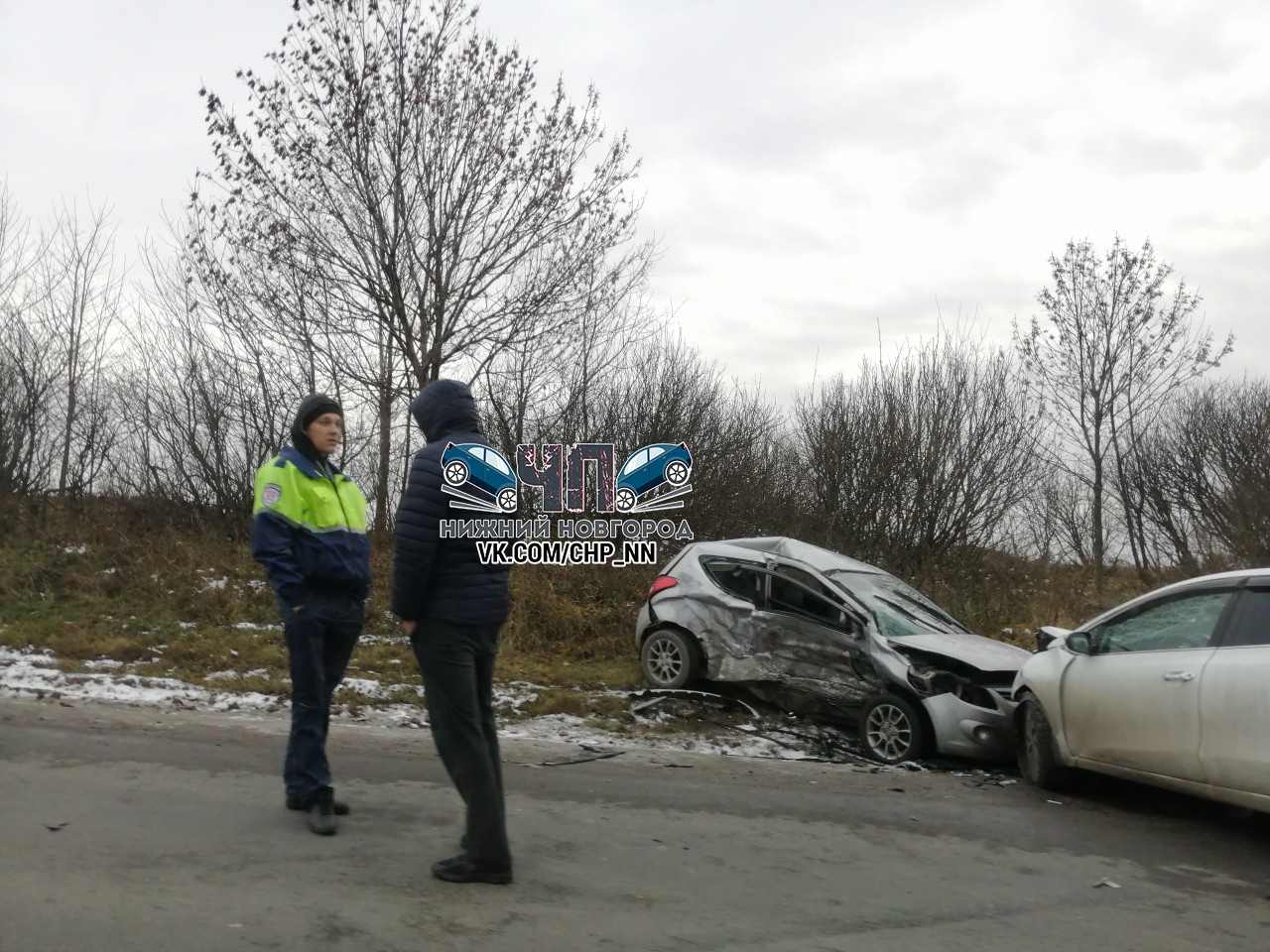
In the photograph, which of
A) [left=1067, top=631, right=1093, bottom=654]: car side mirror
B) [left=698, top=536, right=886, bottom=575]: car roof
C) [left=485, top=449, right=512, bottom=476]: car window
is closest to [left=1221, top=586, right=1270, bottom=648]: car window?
[left=1067, top=631, right=1093, bottom=654]: car side mirror

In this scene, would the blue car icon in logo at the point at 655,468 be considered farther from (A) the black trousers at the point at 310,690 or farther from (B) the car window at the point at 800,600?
(A) the black trousers at the point at 310,690

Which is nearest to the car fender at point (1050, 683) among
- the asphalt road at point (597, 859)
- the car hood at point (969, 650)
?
the asphalt road at point (597, 859)

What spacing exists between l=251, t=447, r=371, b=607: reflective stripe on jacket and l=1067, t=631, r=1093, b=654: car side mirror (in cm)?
464

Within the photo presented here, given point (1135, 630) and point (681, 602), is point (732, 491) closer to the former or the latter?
point (681, 602)

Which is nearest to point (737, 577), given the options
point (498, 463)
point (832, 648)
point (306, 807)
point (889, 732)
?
point (832, 648)

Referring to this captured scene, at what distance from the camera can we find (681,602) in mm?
10078

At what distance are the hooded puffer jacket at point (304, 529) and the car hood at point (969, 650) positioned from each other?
4.79m

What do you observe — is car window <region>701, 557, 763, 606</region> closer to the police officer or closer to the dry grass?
the dry grass

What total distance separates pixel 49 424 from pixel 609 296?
31.4ft

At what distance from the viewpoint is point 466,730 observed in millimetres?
4406

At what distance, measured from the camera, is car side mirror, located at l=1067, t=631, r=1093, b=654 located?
7020 millimetres

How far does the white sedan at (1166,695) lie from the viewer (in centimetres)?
563

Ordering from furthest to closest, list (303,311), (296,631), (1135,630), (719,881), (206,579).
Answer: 1. (303,311)
2. (206,579)
3. (1135,630)
4. (296,631)
5. (719,881)

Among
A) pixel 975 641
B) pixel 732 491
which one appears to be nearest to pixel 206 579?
pixel 732 491
